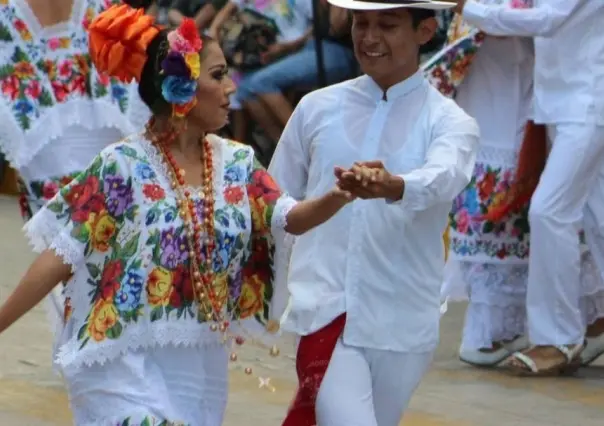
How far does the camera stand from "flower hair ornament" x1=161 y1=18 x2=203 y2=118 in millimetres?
4480

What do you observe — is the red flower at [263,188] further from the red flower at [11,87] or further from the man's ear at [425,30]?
the red flower at [11,87]

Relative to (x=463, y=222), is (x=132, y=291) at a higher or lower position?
higher

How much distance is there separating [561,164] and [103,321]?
3.42 metres

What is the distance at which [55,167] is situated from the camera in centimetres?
694

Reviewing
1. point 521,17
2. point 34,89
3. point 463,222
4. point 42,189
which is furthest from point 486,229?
point 34,89

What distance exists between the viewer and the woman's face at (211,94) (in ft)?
15.0

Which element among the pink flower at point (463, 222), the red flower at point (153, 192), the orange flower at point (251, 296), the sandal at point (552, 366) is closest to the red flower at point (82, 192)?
the red flower at point (153, 192)

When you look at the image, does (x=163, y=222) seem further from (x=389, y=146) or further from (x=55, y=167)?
(x=55, y=167)

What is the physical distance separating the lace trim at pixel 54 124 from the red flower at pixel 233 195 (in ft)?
8.07

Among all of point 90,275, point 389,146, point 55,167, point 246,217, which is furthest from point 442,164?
point 55,167

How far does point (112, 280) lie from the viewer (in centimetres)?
443

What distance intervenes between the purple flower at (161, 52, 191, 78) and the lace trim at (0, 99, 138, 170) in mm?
2488

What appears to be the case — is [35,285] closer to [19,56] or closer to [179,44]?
[179,44]

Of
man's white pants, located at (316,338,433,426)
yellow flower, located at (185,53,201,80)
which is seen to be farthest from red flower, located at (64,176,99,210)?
man's white pants, located at (316,338,433,426)
